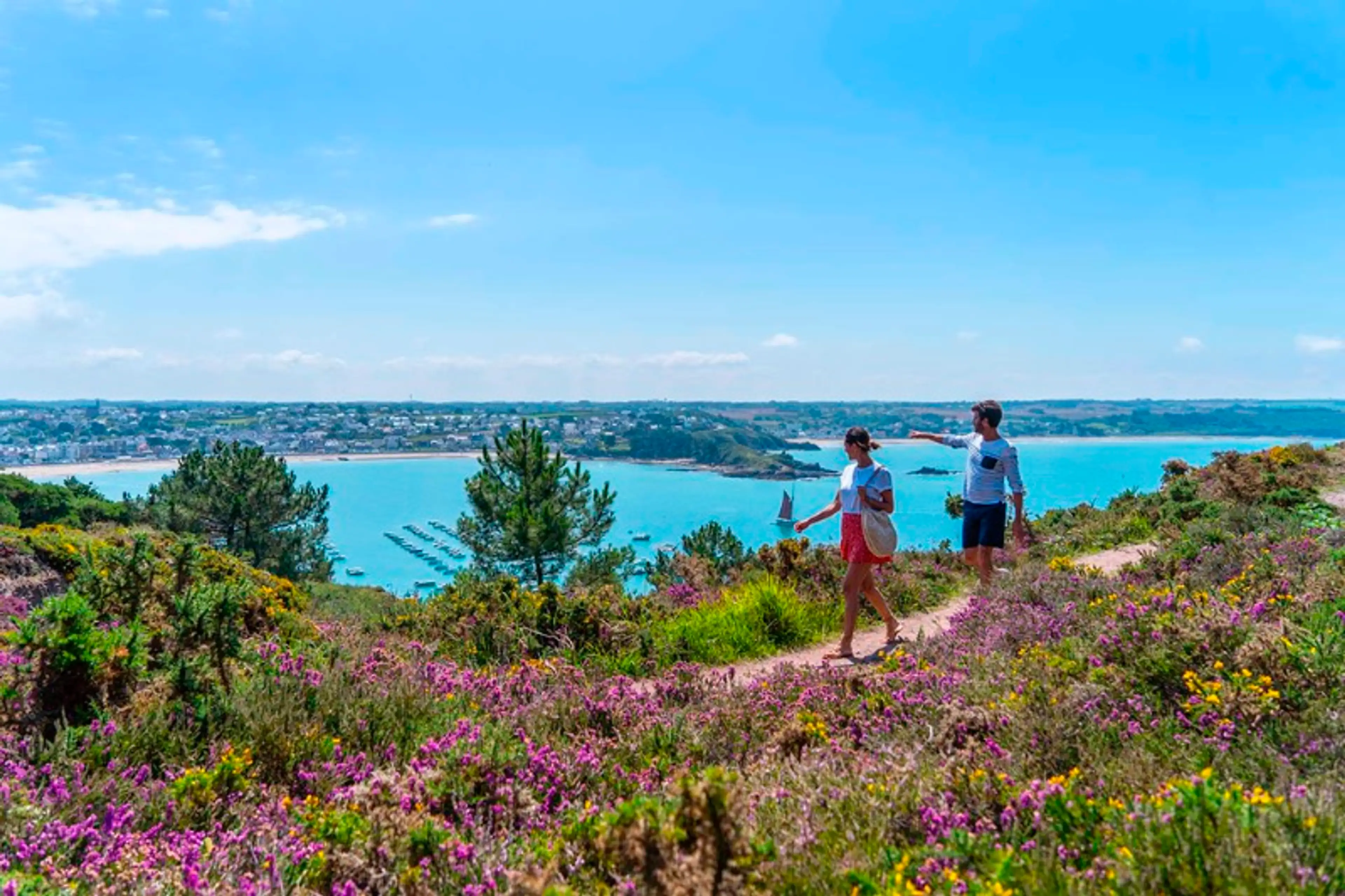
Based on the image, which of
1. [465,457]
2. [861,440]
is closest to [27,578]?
[861,440]

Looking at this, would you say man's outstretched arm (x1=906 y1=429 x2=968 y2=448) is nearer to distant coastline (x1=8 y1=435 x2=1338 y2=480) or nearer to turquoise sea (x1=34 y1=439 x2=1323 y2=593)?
turquoise sea (x1=34 y1=439 x2=1323 y2=593)

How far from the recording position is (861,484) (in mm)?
6680

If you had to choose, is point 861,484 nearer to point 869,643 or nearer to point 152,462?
point 869,643

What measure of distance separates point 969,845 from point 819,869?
45cm

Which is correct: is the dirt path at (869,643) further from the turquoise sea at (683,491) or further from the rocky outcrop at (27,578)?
the turquoise sea at (683,491)

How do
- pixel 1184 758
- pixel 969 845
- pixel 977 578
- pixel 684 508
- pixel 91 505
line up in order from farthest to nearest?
pixel 684 508 < pixel 91 505 < pixel 977 578 < pixel 1184 758 < pixel 969 845

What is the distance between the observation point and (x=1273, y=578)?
555 cm

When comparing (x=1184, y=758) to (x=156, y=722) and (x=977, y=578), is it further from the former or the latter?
(x=977, y=578)

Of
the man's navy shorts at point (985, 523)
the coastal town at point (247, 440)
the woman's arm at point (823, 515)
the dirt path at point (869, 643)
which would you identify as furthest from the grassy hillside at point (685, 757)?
the coastal town at point (247, 440)

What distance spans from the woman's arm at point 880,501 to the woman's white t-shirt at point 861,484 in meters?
0.01

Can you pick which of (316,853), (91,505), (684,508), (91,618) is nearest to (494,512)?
(91,505)

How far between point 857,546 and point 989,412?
2.16m

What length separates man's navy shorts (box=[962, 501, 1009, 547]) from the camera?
7.80 meters

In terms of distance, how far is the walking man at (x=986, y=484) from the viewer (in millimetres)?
7406
